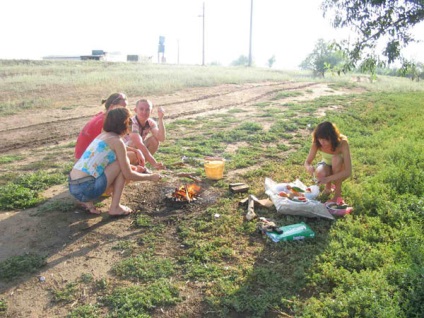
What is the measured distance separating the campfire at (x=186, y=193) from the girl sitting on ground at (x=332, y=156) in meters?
1.44

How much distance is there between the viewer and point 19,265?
331 centimetres

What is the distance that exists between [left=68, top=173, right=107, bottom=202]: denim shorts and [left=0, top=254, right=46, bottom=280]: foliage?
2.56 feet

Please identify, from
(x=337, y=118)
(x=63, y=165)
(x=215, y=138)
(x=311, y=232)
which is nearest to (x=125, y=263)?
(x=311, y=232)

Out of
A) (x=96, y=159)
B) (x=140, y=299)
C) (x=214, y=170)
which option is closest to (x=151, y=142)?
(x=214, y=170)

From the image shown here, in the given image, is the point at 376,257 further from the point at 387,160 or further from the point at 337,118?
the point at 337,118

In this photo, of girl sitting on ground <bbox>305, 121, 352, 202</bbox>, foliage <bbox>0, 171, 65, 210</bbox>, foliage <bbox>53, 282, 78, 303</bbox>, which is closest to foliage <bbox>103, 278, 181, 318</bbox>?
foliage <bbox>53, 282, 78, 303</bbox>

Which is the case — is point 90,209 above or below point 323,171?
below

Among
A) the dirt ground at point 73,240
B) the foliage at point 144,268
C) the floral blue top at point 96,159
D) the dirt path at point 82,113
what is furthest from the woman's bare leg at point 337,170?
the dirt path at point 82,113

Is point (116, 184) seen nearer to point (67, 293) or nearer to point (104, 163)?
point (104, 163)

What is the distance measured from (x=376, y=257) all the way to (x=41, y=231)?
10.6 ft

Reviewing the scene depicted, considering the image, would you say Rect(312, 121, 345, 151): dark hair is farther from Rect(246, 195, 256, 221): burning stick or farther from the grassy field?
Rect(246, 195, 256, 221): burning stick

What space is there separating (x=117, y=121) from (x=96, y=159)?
1.47 ft

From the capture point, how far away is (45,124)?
30.8 ft

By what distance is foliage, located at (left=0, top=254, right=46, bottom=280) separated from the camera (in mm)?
3219
